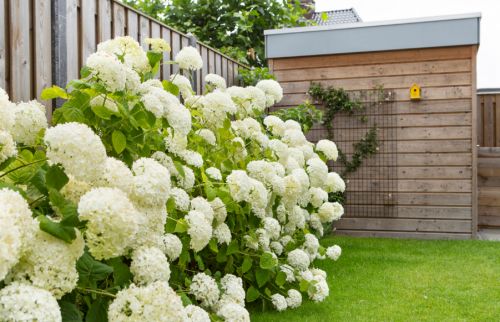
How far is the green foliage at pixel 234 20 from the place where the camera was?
6703mm

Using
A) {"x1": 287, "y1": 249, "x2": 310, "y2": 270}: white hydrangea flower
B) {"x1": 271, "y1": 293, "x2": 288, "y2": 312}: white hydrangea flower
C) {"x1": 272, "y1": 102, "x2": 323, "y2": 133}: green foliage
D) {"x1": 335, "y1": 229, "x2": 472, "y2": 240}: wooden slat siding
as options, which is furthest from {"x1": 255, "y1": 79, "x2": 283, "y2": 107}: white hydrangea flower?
{"x1": 335, "y1": 229, "x2": 472, "y2": 240}: wooden slat siding

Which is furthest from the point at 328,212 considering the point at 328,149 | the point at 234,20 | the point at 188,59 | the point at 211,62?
the point at 234,20

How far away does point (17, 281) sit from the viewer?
958 mm

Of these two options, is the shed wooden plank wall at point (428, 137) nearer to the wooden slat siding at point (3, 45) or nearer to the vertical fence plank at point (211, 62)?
the vertical fence plank at point (211, 62)

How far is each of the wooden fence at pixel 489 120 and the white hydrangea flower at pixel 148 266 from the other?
6204mm

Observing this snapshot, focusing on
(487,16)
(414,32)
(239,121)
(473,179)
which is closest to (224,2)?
(414,32)

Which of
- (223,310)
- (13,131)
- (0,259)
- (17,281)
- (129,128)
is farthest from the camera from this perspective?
(223,310)

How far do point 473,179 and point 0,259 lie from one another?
16.5ft

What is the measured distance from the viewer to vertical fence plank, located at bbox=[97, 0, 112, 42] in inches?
117

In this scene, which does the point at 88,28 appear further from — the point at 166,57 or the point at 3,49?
the point at 166,57

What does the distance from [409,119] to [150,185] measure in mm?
4515

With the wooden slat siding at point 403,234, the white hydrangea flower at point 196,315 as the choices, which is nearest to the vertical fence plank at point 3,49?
the white hydrangea flower at point 196,315

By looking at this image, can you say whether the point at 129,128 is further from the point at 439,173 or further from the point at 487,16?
the point at 487,16

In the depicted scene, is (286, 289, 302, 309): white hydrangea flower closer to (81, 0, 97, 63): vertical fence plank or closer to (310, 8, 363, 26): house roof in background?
(81, 0, 97, 63): vertical fence plank
